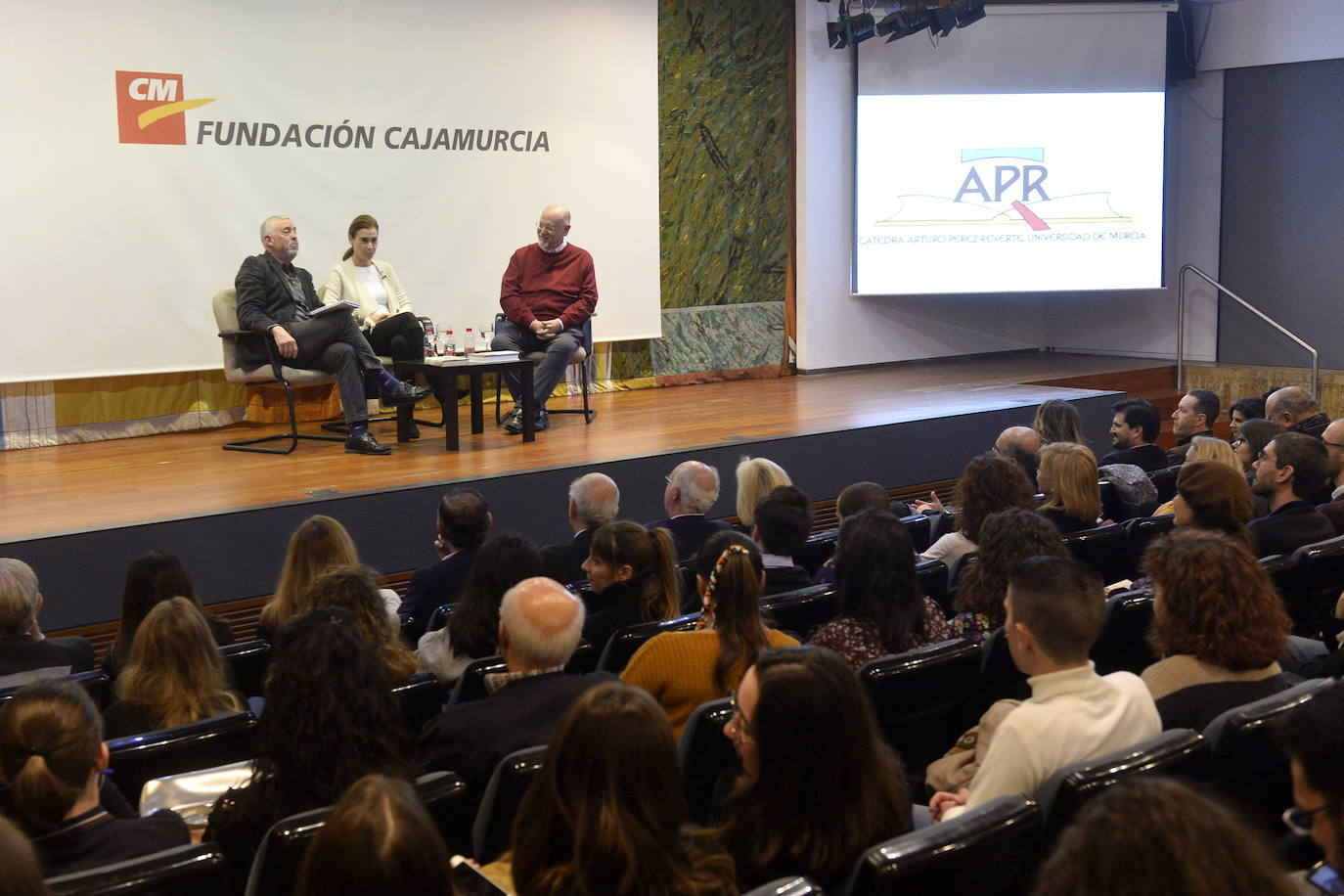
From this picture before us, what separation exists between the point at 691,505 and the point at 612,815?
8.38ft

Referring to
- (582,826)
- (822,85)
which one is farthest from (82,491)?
(822,85)

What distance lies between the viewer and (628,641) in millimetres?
2816

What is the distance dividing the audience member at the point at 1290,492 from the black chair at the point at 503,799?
8.69ft

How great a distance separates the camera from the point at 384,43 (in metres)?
6.98

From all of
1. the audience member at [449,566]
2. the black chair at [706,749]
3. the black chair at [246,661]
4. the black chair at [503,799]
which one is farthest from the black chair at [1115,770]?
the audience member at [449,566]

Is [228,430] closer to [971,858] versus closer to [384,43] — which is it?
[384,43]

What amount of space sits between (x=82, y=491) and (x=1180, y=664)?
4.29 metres

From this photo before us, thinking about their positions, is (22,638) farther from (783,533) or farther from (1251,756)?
(1251,756)

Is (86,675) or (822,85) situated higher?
(822,85)

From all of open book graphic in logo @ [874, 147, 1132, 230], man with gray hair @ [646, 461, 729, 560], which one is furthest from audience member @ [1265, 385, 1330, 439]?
open book graphic in logo @ [874, 147, 1132, 230]

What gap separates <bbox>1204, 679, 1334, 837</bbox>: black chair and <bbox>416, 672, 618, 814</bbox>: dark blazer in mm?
1073

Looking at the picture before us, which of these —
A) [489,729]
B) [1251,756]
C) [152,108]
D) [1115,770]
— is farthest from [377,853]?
[152,108]

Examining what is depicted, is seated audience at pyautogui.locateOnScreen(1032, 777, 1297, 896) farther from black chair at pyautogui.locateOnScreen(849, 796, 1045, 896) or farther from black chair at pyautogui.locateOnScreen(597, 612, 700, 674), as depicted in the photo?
black chair at pyautogui.locateOnScreen(597, 612, 700, 674)

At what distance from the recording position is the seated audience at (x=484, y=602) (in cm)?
297
